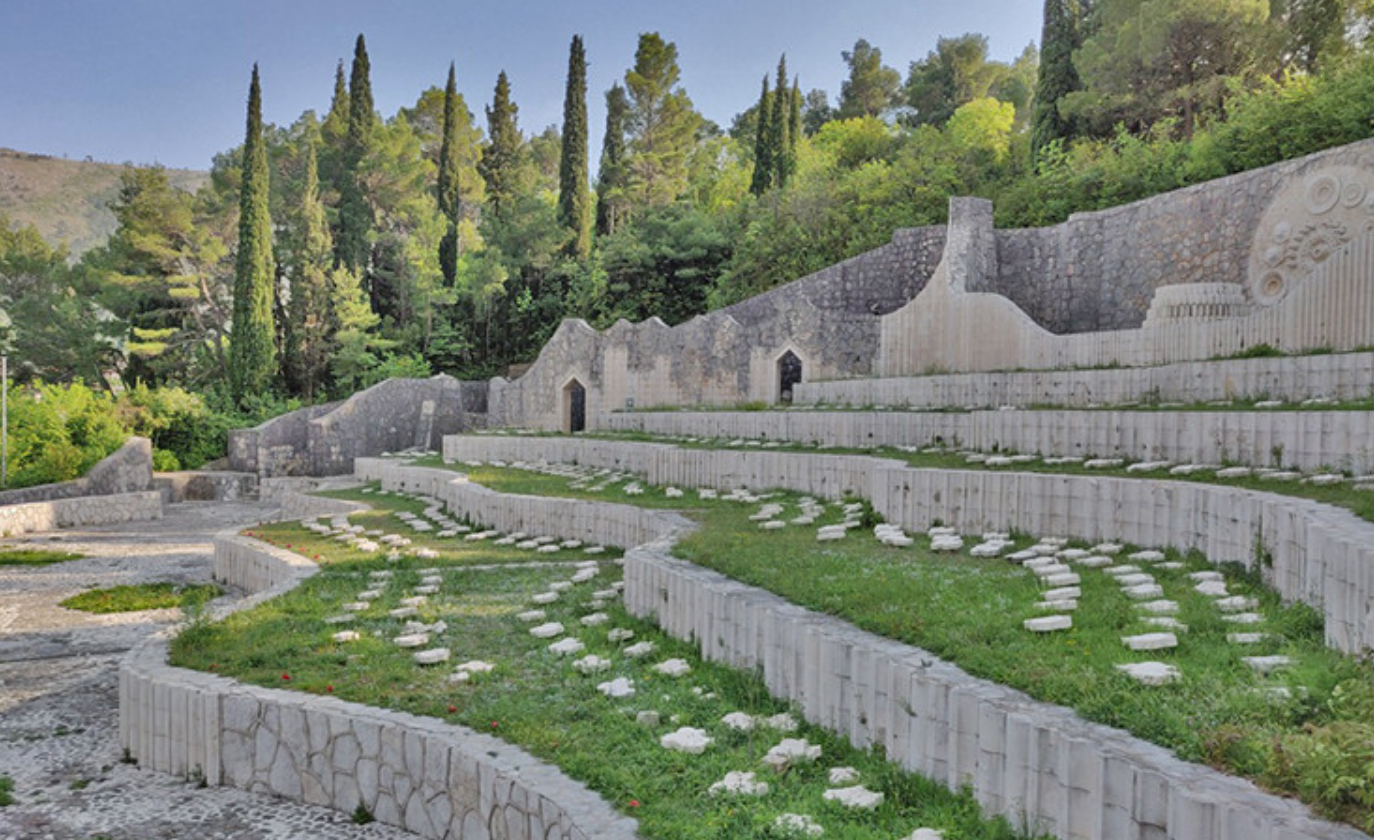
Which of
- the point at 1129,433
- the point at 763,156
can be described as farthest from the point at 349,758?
the point at 763,156

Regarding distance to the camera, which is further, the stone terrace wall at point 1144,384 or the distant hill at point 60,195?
the distant hill at point 60,195

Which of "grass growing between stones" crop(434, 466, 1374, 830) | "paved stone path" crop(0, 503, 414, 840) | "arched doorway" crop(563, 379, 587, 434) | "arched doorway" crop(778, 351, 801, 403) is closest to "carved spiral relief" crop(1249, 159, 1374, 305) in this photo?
"grass growing between stones" crop(434, 466, 1374, 830)

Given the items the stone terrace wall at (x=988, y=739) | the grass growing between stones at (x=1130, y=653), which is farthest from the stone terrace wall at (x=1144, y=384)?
the stone terrace wall at (x=988, y=739)

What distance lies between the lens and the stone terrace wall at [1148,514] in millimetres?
4660

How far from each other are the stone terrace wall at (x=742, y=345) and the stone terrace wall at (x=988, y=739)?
13.9 metres

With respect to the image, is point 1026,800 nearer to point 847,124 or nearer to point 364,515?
point 364,515

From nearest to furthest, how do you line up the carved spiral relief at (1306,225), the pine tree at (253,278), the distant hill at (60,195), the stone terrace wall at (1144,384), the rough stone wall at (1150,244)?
the stone terrace wall at (1144,384), the carved spiral relief at (1306,225), the rough stone wall at (1150,244), the pine tree at (253,278), the distant hill at (60,195)

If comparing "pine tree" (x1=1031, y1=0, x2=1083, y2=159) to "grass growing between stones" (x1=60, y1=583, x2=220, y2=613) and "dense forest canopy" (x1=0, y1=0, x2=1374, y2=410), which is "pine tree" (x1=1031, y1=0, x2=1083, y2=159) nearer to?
"dense forest canopy" (x1=0, y1=0, x2=1374, y2=410)

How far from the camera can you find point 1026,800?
3.85m

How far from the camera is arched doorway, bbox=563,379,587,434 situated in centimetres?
2609

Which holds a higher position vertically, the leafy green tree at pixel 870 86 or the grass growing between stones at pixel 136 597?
the leafy green tree at pixel 870 86

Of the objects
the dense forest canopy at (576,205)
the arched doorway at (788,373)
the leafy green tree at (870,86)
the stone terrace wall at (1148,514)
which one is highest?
the leafy green tree at (870,86)

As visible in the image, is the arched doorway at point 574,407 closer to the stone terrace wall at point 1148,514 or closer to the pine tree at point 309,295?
the pine tree at point 309,295

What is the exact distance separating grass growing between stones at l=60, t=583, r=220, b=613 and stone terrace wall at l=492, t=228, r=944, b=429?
38.9 ft
